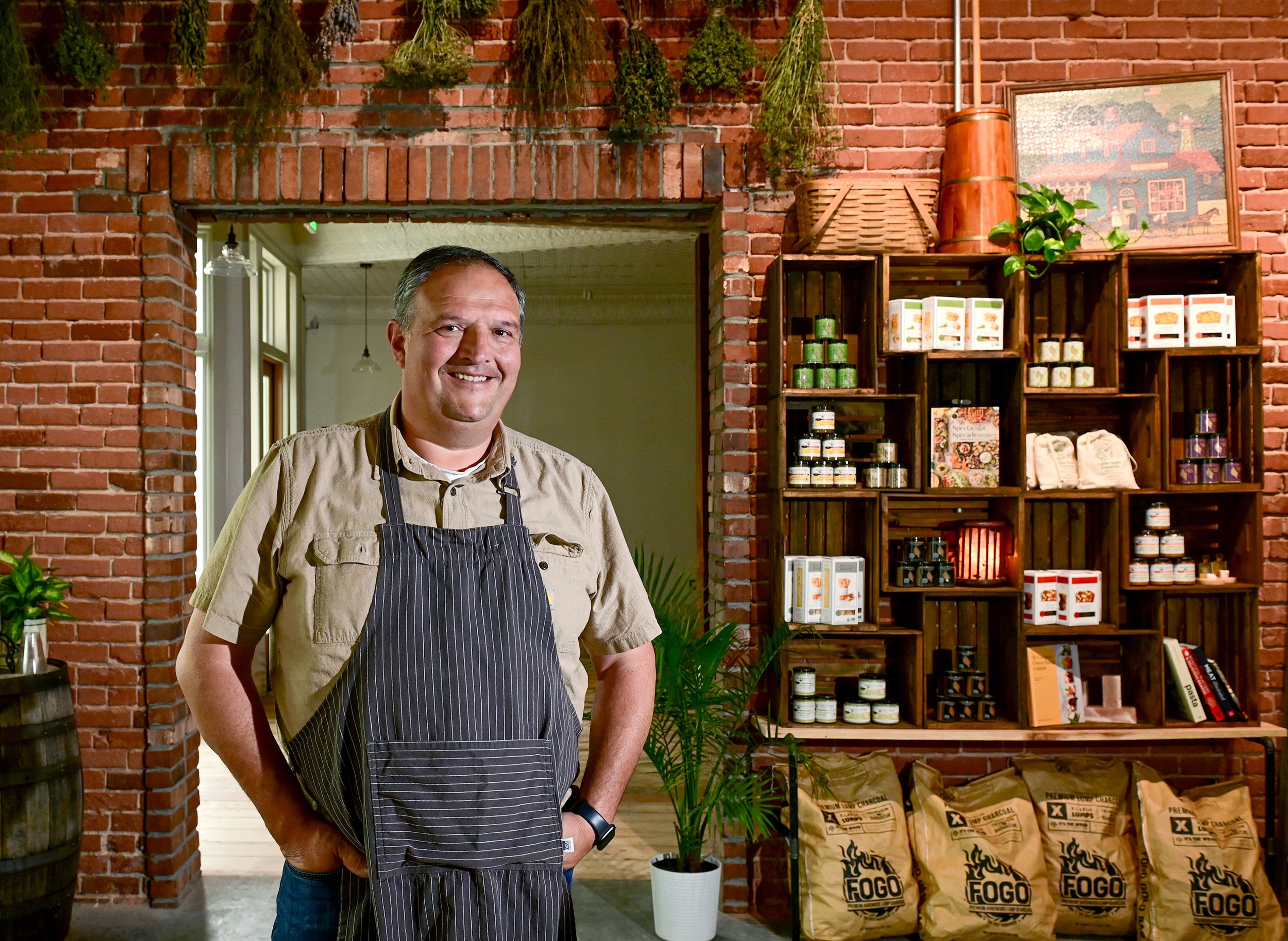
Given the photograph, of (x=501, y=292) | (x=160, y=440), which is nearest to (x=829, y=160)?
(x=501, y=292)

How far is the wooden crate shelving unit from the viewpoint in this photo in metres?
3.01

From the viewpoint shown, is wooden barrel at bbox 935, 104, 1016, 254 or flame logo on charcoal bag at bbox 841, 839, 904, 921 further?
wooden barrel at bbox 935, 104, 1016, 254

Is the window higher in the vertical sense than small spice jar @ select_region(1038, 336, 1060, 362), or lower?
higher

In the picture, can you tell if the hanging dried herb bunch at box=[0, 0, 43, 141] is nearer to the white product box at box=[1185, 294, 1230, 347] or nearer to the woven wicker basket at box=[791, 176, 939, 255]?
the woven wicker basket at box=[791, 176, 939, 255]

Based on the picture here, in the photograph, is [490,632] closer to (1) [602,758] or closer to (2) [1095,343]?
(1) [602,758]

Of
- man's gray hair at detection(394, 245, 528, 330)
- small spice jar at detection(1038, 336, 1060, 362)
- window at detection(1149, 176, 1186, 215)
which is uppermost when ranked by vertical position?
window at detection(1149, 176, 1186, 215)

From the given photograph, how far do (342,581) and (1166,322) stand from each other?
2754 mm

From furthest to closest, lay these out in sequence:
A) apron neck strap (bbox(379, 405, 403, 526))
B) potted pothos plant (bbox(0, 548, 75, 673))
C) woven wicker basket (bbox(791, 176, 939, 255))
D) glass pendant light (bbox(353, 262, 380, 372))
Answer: glass pendant light (bbox(353, 262, 380, 372)), woven wicker basket (bbox(791, 176, 939, 255)), potted pothos plant (bbox(0, 548, 75, 673)), apron neck strap (bbox(379, 405, 403, 526))

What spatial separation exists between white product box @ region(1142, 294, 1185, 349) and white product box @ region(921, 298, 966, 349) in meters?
0.61

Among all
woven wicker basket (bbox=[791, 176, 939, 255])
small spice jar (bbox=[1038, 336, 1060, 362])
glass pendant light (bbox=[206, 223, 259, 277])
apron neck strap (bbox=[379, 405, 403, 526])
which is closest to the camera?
apron neck strap (bbox=[379, 405, 403, 526])

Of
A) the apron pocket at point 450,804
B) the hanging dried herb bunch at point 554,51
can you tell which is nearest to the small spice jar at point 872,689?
the apron pocket at point 450,804

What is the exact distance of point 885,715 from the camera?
303cm

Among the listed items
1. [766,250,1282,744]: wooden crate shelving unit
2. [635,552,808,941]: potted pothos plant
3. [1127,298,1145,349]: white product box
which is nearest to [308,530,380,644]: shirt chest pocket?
[635,552,808,941]: potted pothos plant

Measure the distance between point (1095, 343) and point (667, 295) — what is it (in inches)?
235
